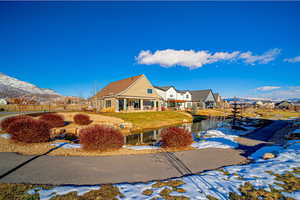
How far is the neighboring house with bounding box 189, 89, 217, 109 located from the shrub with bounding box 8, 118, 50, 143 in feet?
146

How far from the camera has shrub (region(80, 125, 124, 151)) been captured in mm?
7622

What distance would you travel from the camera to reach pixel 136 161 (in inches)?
248

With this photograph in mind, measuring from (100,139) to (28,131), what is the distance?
4796 millimetres

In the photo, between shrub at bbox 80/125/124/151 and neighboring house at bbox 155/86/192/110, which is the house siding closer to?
neighboring house at bbox 155/86/192/110

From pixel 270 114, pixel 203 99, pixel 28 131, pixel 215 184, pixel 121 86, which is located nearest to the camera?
pixel 215 184

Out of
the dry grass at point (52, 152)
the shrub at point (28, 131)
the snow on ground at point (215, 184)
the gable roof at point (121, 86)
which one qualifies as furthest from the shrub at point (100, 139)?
the gable roof at point (121, 86)

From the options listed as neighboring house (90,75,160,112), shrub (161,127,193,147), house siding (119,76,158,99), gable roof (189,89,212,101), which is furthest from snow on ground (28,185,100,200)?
gable roof (189,89,212,101)

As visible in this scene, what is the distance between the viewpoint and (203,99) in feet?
159

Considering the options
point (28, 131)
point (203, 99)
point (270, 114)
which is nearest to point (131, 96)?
point (28, 131)

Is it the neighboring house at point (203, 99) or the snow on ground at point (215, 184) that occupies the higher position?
the neighboring house at point (203, 99)

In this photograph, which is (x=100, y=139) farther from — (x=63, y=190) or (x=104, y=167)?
(x=63, y=190)

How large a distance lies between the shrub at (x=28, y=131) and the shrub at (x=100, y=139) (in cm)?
336

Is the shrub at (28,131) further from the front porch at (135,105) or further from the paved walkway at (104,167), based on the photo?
the front porch at (135,105)

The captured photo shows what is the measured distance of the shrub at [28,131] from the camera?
8.55 metres
